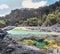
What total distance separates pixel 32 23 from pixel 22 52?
271ft

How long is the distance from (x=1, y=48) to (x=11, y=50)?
1.10 metres

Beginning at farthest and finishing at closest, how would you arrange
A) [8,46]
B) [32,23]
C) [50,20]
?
[32,23] → [50,20] → [8,46]

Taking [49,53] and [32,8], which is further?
[32,8]

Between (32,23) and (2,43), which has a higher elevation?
(2,43)

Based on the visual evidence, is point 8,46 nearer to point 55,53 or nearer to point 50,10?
point 55,53

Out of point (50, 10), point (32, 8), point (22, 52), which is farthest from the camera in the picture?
point (32, 8)

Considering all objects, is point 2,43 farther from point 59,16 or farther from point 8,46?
point 59,16

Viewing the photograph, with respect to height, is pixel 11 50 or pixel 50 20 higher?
pixel 11 50

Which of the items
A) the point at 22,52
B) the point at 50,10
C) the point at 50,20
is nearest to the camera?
the point at 22,52

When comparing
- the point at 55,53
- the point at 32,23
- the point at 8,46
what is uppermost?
the point at 8,46

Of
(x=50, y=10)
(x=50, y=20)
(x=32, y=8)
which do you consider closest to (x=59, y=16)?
(x=50, y=20)

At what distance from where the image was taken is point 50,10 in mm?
128125

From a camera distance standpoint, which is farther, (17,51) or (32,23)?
Answer: (32,23)

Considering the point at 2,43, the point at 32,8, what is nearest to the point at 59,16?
the point at 32,8
